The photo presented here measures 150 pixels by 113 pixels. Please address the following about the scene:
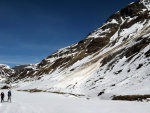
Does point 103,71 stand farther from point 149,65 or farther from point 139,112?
point 139,112

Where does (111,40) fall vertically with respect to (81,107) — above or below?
A: above

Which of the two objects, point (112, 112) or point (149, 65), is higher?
point (149, 65)

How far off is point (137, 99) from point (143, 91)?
3.77 metres

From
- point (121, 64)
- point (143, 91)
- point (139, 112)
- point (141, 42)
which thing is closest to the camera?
point (139, 112)

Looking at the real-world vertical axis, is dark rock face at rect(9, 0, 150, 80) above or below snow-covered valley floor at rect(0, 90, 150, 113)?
above

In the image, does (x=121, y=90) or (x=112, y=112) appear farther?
(x=121, y=90)

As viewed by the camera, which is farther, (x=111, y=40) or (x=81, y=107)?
(x=111, y=40)

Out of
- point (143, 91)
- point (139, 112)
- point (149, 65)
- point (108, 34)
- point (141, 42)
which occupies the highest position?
point (108, 34)

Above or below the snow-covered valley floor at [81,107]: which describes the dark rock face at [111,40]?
above

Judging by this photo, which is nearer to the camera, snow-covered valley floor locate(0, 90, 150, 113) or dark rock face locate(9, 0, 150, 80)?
snow-covered valley floor locate(0, 90, 150, 113)

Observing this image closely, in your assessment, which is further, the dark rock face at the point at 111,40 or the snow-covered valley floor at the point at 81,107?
the dark rock face at the point at 111,40

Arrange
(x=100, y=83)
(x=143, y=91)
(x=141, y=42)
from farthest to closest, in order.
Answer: (x=141, y=42) → (x=100, y=83) → (x=143, y=91)

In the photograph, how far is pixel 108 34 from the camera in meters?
136

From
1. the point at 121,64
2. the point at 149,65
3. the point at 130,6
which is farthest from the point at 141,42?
the point at 130,6
